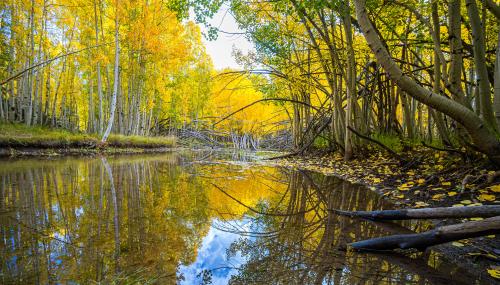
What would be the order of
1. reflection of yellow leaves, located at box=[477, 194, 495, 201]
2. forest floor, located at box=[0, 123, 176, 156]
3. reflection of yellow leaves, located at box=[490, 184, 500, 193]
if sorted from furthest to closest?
forest floor, located at box=[0, 123, 176, 156]
reflection of yellow leaves, located at box=[490, 184, 500, 193]
reflection of yellow leaves, located at box=[477, 194, 495, 201]

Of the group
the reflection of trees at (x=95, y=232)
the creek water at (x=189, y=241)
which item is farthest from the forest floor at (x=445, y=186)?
the reflection of trees at (x=95, y=232)

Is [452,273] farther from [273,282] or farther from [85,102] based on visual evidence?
[85,102]

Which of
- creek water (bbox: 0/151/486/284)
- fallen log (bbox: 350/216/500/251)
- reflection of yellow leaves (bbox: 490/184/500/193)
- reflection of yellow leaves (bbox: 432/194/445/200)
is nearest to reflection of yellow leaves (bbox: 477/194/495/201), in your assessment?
reflection of yellow leaves (bbox: 490/184/500/193)

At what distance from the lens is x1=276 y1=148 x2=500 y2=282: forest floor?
69.2 inches

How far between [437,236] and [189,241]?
158 centimetres

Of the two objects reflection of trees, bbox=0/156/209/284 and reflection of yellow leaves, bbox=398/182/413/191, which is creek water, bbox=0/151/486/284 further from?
reflection of yellow leaves, bbox=398/182/413/191

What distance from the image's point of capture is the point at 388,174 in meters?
4.72

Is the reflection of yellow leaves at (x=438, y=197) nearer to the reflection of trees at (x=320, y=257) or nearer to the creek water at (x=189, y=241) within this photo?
the creek water at (x=189, y=241)

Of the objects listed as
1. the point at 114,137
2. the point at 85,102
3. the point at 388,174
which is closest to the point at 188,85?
the point at 85,102

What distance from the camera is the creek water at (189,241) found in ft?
4.56

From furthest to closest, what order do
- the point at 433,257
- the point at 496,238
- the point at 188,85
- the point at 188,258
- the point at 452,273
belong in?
the point at 188,85, the point at 496,238, the point at 433,257, the point at 188,258, the point at 452,273

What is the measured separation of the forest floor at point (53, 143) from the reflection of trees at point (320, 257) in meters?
9.54

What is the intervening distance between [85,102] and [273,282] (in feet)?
101

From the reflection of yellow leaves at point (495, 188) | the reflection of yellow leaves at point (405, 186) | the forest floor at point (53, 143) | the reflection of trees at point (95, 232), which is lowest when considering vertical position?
the reflection of trees at point (95, 232)
